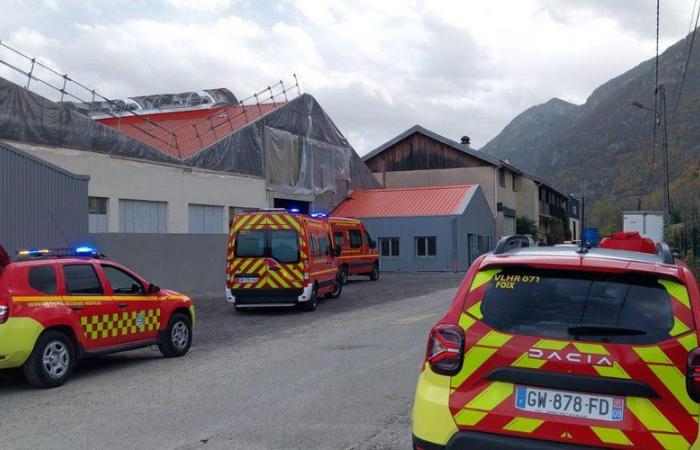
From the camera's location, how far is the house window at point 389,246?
39906 millimetres

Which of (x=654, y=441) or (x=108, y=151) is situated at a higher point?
(x=108, y=151)

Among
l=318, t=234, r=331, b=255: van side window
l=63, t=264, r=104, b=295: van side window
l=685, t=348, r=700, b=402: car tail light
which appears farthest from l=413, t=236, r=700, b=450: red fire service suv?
l=318, t=234, r=331, b=255: van side window

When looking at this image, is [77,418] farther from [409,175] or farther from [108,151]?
[409,175]

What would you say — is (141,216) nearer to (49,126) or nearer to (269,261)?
(49,126)

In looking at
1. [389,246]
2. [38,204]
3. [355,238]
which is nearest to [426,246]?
[389,246]

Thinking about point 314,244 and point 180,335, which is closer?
point 180,335

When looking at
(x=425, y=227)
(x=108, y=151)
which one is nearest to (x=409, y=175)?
(x=425, y=227)

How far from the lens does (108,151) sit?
24.1 m

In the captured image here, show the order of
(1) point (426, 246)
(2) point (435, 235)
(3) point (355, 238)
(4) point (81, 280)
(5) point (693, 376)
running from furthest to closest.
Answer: (1) point (426, 246) < (2) point (435, 235) < (3) point (355, 238) < (4) point (81, 280) < (5) point (693, 376)

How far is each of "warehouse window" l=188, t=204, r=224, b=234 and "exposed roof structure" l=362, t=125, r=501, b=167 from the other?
24262mm

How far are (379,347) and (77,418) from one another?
521 cm

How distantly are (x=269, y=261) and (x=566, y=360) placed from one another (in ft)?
45.5

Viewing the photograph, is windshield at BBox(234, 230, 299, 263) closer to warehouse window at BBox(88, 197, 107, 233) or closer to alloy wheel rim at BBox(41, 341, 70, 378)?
warehouse window at BBox(88, 197, 107, 233)

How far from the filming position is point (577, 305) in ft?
13.8
